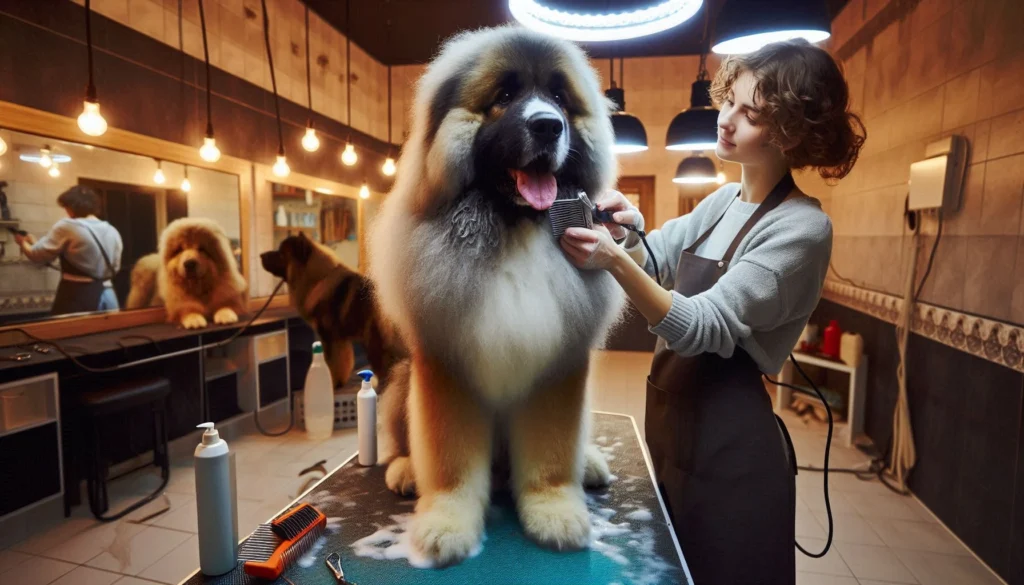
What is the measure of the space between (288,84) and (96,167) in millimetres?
2004

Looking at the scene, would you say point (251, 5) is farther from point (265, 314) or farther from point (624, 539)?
point (624, 539)

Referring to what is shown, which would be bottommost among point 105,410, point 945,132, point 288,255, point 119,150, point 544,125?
point 105,410

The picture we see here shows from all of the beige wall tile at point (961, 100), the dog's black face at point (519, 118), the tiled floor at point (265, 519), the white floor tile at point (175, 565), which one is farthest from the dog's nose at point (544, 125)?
the beige wall tile at point (961, 100)

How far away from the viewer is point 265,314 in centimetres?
408

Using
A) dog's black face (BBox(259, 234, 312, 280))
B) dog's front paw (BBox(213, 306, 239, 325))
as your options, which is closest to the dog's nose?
dog's black face (BBox(259, 234, 312, 280))

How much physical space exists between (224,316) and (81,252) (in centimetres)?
89

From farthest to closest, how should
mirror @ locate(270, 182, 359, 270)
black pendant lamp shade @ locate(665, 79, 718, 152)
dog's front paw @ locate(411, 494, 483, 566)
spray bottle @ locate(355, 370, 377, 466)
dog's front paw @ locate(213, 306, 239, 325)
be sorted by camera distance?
1. mirror @ locate(270, 182, 359, 270)
2. dog's front paw @ locate(213, 306, 239, 325)
3. black pendant lamp shade @ locate(665, 79, 718, 152)
4. spray bottle @ locate(355, 370, 377, 466)
5. dog's front paw @ locate(411, 494, 483, 566)

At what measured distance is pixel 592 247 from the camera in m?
1.00

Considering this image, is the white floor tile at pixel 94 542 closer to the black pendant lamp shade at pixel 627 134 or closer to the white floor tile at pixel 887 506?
the black pendant lamp shade at pixel 627 134

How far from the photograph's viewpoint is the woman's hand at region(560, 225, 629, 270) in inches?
39.4

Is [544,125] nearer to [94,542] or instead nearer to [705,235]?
[705,235]

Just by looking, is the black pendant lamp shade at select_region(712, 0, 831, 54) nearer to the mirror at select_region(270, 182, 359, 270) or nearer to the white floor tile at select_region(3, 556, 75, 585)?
the mirror at select_region(270, 182, 359, 270)

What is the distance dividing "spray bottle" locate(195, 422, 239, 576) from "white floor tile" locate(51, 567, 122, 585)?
160 centimetres

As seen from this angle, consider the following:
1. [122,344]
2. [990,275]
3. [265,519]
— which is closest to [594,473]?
A: [265,519]
